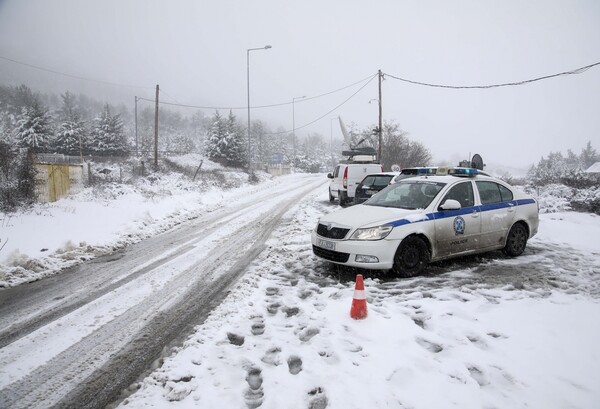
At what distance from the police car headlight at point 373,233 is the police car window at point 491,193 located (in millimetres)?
2506

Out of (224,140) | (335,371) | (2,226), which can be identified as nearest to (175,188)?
(2,226)

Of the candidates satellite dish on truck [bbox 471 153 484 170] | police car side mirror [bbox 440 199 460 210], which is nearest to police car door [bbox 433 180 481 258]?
police car side mirror [bbox 440 199 460 210]

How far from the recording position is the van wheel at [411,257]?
5746mm

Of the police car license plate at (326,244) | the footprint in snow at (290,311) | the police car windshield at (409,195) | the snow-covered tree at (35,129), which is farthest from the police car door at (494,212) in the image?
the snow-covered tree at (35,129)

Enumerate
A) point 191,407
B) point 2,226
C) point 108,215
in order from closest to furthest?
point 191,407
point 2,226
point 108,215

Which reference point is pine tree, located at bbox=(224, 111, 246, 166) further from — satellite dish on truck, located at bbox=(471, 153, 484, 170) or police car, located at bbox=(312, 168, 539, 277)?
police car, located at bbox=(312, 168, 539, 277)

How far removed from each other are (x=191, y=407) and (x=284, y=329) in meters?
1.51

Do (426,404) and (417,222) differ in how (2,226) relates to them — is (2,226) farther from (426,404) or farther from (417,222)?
(426,404)

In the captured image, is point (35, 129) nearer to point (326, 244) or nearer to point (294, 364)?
point (326, 244)

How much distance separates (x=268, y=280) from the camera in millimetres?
5777

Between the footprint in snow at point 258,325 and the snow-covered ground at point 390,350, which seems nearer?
the snow-covered ground at point 390,350

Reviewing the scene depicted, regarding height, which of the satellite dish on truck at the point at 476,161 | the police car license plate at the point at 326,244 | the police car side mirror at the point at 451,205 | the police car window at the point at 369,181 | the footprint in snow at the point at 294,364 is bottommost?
the footprint in snow at the point at 294,364

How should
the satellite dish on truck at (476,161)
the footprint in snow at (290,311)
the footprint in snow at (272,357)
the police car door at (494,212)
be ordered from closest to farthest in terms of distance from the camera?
1. the footprint in snow at (272,357)
2. the footprint in snow at (290,311)
3. the police car door at (494,212)
4. the satellite dish on truck at (476,161)

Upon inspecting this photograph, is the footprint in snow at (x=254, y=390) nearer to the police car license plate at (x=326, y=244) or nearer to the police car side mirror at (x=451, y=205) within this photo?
the police car license plate at (x=326, y=244)
